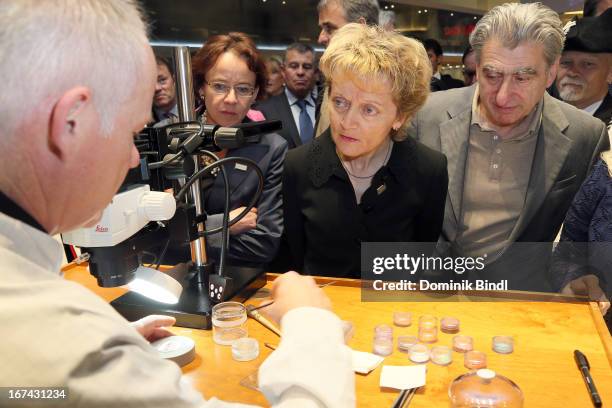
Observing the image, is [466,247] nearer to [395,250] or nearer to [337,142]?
[395,250]

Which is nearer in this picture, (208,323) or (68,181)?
(68,181)

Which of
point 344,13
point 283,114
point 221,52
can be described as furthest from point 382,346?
point 283,114

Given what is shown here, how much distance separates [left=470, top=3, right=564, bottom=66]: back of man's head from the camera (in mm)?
1854

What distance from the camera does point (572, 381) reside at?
1052 mm

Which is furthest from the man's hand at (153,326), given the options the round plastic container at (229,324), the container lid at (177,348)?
the round plastic container at (229,324)

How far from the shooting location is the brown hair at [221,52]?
2289 millimetres

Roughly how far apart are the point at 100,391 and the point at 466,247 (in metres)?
1.73

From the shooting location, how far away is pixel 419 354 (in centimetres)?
115

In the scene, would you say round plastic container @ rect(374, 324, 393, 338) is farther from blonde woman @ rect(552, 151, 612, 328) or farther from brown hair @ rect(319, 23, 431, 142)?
brown hair @ rect(319, 23, 431, 142)

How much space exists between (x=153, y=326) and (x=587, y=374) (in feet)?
3.19

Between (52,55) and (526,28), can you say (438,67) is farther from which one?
(52,55)

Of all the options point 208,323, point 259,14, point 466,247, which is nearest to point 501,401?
point 208,323

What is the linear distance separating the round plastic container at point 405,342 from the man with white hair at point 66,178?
549mm

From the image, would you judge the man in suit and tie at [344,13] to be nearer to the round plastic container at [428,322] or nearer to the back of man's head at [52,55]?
the round plastic container at [428,322]
